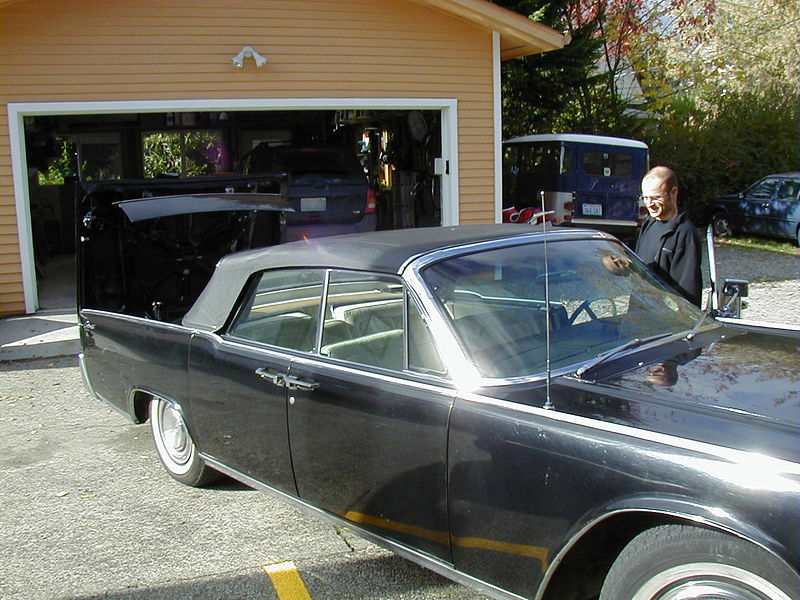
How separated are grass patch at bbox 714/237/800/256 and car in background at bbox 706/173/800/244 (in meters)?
0.22

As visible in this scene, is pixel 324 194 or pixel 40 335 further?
pixel 324 194

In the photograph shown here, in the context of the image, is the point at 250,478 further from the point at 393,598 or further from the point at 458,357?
the point at 458,357

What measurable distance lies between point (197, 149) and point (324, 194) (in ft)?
20.3

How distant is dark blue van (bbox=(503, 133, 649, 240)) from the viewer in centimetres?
1514

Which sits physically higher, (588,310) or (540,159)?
(540,159)

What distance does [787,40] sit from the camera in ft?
102

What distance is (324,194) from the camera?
451 inches

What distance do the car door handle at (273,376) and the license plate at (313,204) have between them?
314 inches

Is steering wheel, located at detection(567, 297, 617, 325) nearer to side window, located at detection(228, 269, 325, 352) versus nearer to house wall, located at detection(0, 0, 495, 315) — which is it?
side window, located at detection(228, 269, 325, 352)

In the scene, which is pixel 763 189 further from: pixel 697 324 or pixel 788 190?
pixel 697 324

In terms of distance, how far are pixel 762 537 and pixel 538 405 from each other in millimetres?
823

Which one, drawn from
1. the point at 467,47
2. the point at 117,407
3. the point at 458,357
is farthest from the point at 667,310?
the point at 467,47

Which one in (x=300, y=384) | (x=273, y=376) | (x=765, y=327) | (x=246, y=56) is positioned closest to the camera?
(x=300, y=384)

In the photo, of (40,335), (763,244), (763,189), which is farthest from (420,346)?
(763,189)
